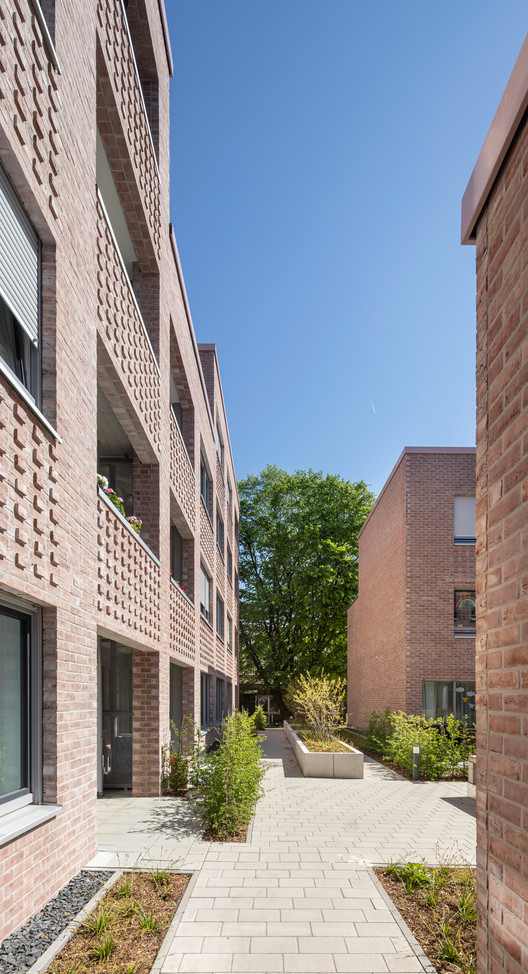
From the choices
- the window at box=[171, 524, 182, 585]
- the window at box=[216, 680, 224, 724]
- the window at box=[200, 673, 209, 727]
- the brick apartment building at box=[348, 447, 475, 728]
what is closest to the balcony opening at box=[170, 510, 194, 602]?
the window at box=[171, 524, 182, 585]

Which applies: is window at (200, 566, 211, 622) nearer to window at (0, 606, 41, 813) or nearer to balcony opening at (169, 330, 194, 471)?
balcony opening at (169, 330, 194, 471)

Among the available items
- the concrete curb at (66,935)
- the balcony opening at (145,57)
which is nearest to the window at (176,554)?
the balcony opening at (145,57)

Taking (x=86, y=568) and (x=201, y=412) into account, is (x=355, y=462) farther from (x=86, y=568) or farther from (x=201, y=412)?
(x=86, y=568)

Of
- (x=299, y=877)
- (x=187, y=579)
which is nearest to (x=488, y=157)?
(x=299, y=877)

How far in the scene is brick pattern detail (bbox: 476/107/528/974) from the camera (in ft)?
7.54

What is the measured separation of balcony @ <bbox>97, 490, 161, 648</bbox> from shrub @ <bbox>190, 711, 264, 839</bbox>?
73.2 inches

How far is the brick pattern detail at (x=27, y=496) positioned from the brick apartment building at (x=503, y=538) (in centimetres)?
305

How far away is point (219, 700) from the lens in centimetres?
2416

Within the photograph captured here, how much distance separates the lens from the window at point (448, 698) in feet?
58.0

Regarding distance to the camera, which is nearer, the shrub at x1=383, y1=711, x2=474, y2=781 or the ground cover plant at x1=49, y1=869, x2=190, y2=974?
the ground cover plant at x1=49, y1=869, x2=190, y2=974

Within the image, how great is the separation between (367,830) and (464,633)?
10171 millimetres

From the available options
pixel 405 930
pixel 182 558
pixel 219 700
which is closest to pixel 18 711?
pixel 405 930

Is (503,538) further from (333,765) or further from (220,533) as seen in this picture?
(220,533)

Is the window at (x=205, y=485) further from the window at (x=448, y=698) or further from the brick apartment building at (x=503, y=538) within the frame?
the brick apartment building at (x=503, y=538)
